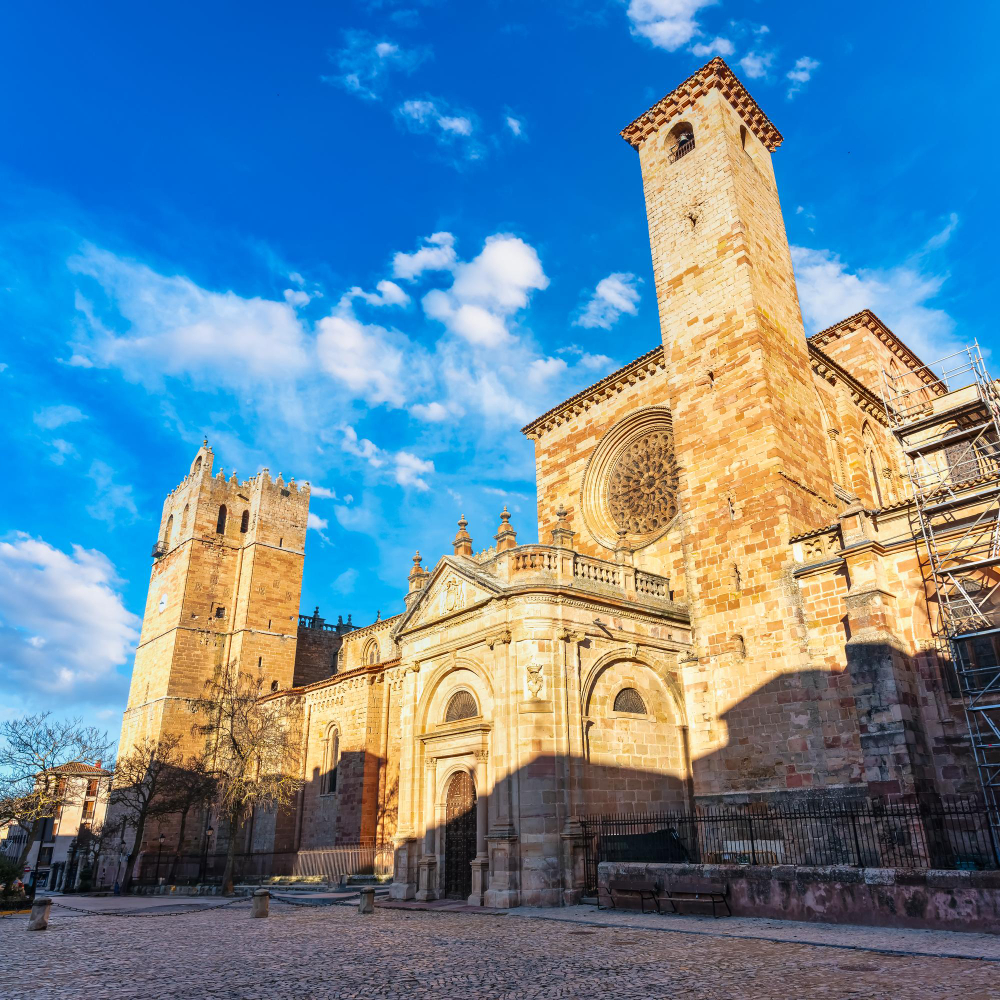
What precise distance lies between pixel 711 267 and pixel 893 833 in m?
15.0

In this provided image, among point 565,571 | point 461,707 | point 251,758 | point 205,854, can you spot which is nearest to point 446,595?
point 461,707

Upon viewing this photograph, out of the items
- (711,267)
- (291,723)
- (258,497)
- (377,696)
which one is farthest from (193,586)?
(711,267)

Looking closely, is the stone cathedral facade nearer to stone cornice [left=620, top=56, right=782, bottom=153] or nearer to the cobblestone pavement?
stone cornice [left=620, top=56, right=782, bottom=153]

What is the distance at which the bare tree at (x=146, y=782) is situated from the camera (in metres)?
32.0

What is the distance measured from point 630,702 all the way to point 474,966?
9.81 metres

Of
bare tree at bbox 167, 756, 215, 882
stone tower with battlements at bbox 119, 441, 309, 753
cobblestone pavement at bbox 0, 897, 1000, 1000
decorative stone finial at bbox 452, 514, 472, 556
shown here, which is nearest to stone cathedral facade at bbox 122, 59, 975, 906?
decorative stone finial at bbox 452, 514, 472, 556

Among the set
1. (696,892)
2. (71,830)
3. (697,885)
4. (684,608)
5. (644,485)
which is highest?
(644,485)

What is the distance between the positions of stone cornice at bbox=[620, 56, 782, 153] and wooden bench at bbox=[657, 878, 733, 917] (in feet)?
72.6

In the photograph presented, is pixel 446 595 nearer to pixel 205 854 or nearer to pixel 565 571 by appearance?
pixel 565 571

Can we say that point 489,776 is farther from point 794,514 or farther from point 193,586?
point 193,586

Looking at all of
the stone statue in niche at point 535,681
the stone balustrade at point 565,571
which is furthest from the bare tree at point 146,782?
the stone statue in niche at point 535,681

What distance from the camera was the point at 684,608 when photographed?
19.9m

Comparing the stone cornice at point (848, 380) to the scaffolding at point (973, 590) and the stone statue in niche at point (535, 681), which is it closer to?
the scaffolding at point (973, 590)

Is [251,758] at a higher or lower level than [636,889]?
higher
